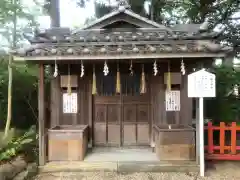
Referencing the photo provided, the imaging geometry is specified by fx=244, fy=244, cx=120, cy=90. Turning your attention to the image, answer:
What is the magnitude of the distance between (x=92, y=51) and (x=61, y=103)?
9.54ft

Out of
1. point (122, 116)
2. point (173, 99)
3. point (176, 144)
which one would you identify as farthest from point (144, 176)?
point (173, 99)

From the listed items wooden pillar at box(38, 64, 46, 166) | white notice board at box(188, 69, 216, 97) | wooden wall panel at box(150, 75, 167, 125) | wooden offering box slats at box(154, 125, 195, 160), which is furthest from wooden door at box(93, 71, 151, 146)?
white notice board at box(188, 69, 216, 97)

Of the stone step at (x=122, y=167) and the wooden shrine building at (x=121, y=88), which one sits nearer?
the stone step at (x=122, y=167)

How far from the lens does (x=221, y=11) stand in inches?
611

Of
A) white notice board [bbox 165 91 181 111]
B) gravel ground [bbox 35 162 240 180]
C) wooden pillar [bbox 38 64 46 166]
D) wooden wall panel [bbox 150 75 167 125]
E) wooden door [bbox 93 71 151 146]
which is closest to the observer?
gravel ground [bbox 35 162 240 180]

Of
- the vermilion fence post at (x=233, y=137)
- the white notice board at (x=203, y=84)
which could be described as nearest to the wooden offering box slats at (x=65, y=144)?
the white notice board at (x=203, y=84)

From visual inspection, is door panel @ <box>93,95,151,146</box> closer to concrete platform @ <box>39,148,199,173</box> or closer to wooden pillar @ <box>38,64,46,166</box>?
concrete platform @ <box>39,148,199,173</box>

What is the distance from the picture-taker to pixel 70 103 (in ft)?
28.5

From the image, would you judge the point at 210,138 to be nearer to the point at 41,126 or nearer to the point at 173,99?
the point at 173,99

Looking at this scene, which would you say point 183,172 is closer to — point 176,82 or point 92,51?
point 176,82

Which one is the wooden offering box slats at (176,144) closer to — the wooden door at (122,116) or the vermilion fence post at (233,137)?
the vermilion fence post at (233,137)

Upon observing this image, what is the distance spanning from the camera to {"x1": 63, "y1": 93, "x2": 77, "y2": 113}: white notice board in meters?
8.66

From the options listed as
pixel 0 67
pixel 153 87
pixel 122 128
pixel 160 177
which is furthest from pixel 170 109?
pixel 0 67

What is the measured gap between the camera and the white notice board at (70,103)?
866cm
